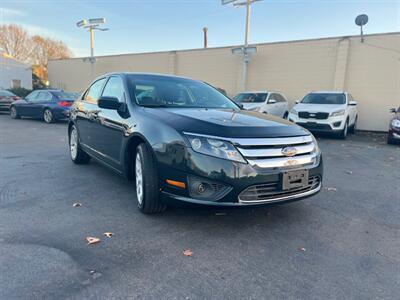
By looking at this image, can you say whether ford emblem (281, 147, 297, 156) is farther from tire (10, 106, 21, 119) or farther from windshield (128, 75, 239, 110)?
tire (10, 106, 21, 119)

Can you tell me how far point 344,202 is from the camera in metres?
4.02

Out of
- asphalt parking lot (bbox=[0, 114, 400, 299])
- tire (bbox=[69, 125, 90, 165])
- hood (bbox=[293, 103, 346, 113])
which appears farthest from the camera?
hood (bbox=[293, 103, 346, 113])

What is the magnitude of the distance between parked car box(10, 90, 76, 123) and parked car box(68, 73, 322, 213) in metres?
10.2

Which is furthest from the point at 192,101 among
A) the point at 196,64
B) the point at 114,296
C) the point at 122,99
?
the point at 196,64

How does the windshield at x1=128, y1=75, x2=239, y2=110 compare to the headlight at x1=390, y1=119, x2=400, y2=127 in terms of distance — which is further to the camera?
the headlight at x1=390, y1=119, x2=400, y2=127

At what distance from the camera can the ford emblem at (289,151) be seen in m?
2.93

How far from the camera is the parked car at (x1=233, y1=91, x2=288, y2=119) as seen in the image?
1162 cm

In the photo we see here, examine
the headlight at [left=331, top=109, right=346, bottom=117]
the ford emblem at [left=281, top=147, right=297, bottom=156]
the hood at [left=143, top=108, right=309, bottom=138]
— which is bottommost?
the headlight at [left=331, top=109, right=346, bottom=117]

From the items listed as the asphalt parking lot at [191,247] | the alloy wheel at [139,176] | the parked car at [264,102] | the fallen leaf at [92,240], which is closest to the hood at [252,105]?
the parked car at [264,102]

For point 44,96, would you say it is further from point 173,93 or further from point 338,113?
point 338,113

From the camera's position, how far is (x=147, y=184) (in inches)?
122


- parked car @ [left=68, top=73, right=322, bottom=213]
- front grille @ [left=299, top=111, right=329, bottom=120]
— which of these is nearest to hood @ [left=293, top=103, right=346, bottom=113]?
front grille @ [left=299, top=111, right=329, bottom=120]

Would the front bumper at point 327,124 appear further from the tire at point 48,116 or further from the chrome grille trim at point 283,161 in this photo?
the tire at point 48,116

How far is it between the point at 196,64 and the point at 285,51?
5459 mm
